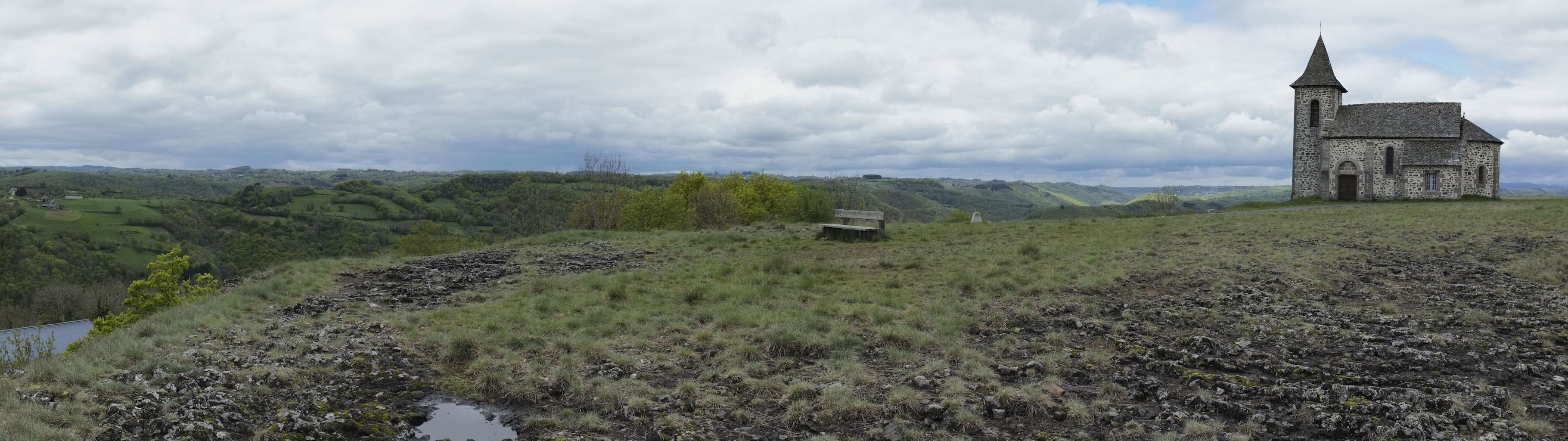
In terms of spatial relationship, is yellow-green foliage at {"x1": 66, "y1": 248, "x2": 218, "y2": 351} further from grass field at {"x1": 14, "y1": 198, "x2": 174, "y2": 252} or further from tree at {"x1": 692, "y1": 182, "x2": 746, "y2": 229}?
grass field at {"x1": 14, "y1": 198, "x2": 174, "y2": 252}

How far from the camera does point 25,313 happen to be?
6600 centimetres

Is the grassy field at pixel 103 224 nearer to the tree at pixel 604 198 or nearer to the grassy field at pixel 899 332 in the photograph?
the tree at pixel 604 198

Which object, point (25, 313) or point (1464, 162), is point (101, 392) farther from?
point (25, 313)

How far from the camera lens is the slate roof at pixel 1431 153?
172 feet

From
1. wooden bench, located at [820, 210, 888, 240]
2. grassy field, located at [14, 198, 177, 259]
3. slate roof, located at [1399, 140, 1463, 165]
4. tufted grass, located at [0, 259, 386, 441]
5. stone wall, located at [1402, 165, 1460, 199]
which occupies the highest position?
slate roof, located at [1399, 140, 1463, 165]

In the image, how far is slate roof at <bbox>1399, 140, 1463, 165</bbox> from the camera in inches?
2069

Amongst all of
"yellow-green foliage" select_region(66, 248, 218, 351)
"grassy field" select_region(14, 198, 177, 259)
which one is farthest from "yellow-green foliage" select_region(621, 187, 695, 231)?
"grassy field" select_region(14, 198, 177, 259)

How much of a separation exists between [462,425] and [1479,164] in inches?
2745

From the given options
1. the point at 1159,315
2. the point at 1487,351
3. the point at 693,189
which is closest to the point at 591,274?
the point at 1159,315

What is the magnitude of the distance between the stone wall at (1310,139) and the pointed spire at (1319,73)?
463 mm

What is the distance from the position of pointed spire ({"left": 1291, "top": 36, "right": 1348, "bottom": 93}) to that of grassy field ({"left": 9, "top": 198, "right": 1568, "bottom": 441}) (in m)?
41.0

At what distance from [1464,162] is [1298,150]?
9.72 meters

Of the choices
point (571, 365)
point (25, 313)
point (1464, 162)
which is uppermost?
point (1464, 162)

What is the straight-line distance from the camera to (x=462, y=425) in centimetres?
791
